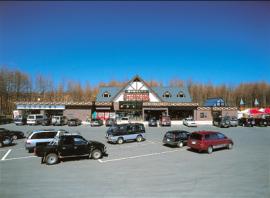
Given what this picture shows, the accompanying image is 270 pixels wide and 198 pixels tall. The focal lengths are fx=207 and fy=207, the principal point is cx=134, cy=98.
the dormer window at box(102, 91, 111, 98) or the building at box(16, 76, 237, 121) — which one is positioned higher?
the dormer window at box(102, 91, 111, 98)

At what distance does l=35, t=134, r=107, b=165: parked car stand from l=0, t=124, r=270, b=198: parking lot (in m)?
0.52

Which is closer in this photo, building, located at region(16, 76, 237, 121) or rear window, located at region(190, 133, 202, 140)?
rear window, located at region(190, 133, 202, 140)

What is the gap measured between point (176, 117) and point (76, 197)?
139 feet

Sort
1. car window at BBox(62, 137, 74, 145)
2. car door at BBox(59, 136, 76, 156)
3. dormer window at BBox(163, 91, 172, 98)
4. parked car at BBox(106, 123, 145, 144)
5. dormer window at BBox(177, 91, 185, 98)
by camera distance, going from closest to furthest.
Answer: car door at BBox(59, 136, 76, 156), car window at BBox(62, 137, 74, 145), parked car at BBox(106, 123, 145, 144), dormer window at BBox(163, 91, 172, 98), dormer window at BBox(177, 91, 185, 98)

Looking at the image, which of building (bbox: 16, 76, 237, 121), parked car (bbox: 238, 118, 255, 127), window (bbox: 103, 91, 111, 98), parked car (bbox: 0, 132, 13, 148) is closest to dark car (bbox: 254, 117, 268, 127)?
parked car (bbox: 238, 118, 255, 127)

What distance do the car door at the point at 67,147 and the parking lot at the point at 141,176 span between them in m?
0.67

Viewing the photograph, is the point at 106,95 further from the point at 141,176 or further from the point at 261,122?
the point at 141,176

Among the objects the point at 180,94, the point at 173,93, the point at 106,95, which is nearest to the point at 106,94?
the point at 106,95

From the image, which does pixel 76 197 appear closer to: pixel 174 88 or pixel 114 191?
pixel 114 191

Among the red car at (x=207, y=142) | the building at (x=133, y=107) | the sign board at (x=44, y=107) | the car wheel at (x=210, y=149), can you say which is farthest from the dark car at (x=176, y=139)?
the sign board at (x=44, y=107)

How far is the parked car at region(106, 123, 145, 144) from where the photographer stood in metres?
21.7

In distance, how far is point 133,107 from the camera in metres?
47.9

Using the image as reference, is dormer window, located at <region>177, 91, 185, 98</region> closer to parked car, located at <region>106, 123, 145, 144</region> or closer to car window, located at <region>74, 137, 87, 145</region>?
parked car, located at <region>106, 123, 145, 144</region>

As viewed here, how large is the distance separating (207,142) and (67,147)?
11.0 metres
